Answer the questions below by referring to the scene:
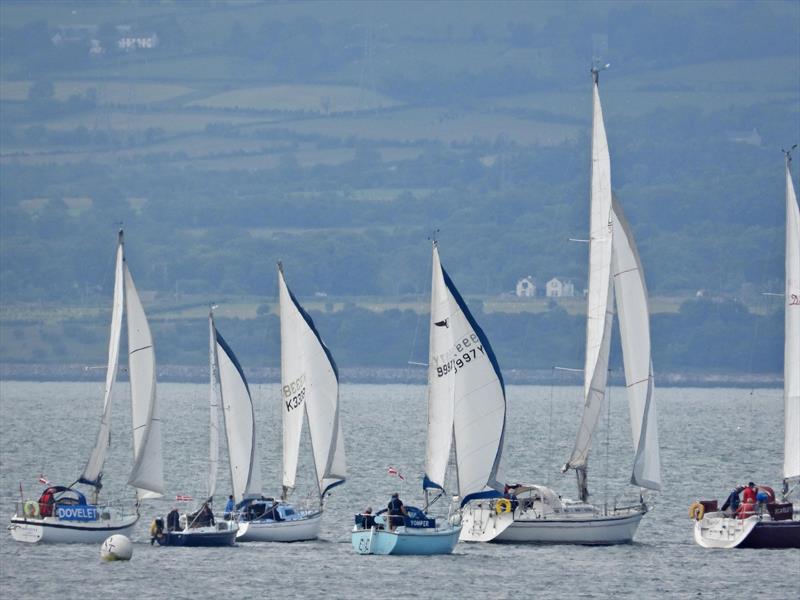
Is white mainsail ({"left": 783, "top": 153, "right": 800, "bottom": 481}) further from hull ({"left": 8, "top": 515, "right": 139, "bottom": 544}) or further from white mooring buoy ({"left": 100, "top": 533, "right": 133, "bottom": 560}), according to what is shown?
hull ({"left": 8, "top": 515, "right": 139, "bottom": 544})

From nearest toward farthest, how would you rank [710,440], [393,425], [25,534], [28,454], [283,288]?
[25,534]
[283,288]
[28,454]
[710,440]
[393,425]

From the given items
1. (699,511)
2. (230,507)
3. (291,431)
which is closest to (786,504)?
(699,511)

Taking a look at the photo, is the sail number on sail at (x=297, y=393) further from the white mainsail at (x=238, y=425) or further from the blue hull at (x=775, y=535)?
the blue hull at (x=775, y=535)

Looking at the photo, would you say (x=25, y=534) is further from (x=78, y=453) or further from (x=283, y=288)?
(x=78, y=453)

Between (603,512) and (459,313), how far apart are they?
25.4 ft

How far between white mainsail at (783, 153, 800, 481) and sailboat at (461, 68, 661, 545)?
4107 millimetres

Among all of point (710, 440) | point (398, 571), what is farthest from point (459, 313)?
point (710, 440)

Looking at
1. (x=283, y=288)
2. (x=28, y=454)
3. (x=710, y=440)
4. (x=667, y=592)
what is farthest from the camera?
(x=710, y=440)

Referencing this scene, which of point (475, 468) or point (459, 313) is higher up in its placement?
point (459, 313)

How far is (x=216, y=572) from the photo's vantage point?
5916cm

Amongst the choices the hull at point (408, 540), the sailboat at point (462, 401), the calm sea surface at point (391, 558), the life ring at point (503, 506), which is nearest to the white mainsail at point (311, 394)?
the calm sea surface at point (391, 558)

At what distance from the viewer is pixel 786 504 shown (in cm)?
6381

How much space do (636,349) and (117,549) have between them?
17225 mm

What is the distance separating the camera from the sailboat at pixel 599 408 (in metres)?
65.2
